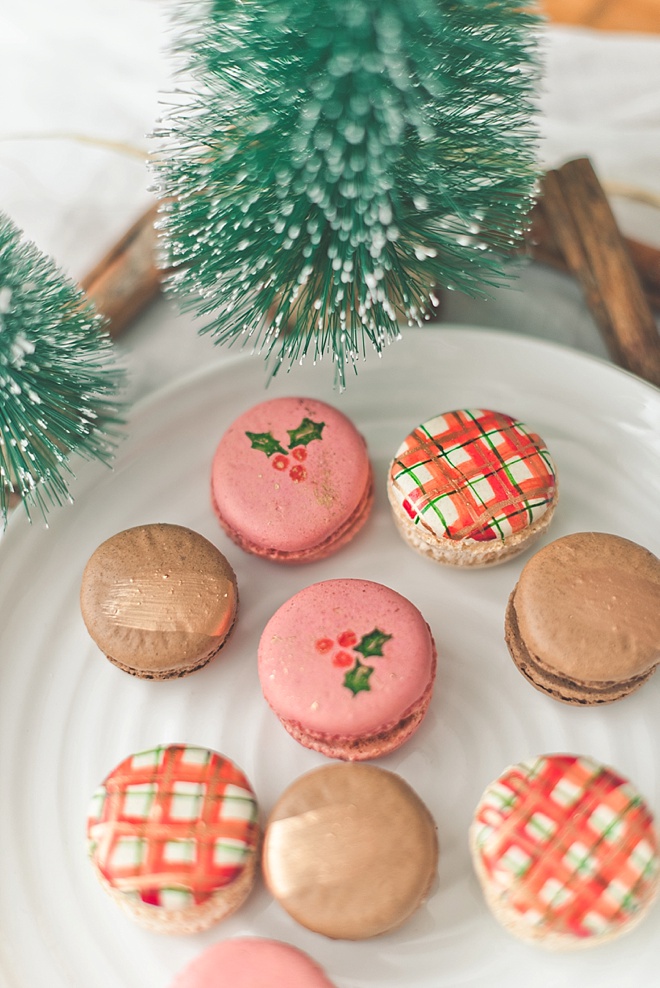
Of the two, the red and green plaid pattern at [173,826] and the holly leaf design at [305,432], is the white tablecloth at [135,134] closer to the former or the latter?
the holly leaf design at [305,432]

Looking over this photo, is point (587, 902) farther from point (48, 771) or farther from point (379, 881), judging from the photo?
point (48, 771)

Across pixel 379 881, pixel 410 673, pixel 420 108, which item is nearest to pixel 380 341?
pixel 420 108

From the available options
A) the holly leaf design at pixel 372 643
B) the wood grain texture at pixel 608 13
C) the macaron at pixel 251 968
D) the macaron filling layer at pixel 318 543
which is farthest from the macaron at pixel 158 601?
the wood grain texture at pixel 608 13

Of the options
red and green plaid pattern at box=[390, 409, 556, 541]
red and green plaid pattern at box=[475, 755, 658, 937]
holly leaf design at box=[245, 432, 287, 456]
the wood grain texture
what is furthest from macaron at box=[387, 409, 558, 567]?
the wood grain texture

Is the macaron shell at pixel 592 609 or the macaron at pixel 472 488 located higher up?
the macaron at pixel 472 488

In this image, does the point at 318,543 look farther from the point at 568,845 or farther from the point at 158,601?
the point at 568,845

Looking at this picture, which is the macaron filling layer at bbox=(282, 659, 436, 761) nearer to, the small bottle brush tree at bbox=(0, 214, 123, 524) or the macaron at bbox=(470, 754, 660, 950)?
the macaron at bbox=(470, 754, 660, 950)
